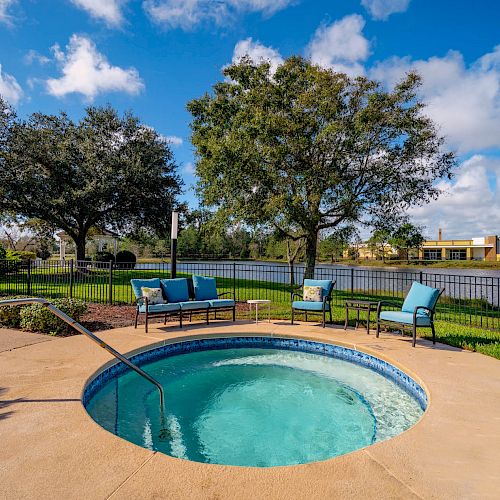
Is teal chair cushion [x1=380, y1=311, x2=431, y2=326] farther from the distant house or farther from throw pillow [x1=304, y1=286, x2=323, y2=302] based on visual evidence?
the distant house

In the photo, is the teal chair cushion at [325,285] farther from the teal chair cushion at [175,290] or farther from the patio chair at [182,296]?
the teal chair cushion at [175,290]

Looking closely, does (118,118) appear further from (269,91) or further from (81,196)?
(269,91)

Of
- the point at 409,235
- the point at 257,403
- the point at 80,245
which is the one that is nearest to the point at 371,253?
the point at 409,235

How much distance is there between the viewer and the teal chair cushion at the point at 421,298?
19.4ft

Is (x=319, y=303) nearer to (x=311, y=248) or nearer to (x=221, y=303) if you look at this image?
(x=221, y=303)

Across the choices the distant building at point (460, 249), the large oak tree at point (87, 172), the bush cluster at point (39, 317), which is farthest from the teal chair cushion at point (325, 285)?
the distant building at point (460, 249)

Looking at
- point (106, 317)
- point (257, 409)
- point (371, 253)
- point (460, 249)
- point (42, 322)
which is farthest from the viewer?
point (460, 249)

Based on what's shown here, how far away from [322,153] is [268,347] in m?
8.38

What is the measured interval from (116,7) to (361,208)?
10.0 m

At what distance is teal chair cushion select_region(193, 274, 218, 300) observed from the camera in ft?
25.2

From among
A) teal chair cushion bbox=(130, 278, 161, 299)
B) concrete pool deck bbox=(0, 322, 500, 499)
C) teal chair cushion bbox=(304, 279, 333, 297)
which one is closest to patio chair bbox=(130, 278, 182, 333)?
teal chair cushion bbox=(130, 278, 161, 299)

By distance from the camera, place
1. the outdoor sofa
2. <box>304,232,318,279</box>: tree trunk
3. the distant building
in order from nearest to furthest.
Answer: the outdoor sofa → <box>304,232,318,279</box>: tree trunk → the distant building

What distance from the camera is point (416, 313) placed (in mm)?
5750

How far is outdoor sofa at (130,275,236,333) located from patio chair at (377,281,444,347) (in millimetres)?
3111
